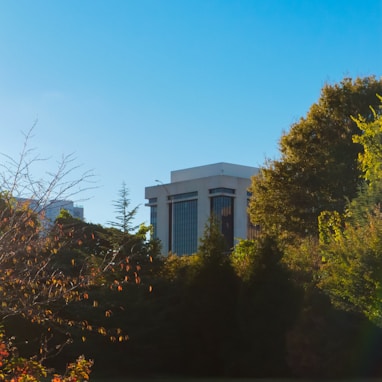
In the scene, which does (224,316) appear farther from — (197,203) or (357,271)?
(197,203)

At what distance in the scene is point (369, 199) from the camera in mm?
30891

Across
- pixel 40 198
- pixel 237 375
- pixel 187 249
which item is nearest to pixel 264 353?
pixel 237 375

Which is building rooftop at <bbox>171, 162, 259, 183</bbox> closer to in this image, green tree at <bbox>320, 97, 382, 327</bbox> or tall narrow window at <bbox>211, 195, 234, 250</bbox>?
tall narrow window at <bbox>211, 195, 234, 250</bbox>

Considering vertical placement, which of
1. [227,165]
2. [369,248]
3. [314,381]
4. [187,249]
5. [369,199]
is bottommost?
[314,381]

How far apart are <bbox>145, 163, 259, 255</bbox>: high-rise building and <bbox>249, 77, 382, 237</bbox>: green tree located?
347 feet

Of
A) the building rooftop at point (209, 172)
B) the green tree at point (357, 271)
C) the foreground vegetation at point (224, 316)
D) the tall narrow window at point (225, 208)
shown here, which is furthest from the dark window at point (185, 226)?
the green tree at point (357, 271)

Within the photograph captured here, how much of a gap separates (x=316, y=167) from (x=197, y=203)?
376 feet

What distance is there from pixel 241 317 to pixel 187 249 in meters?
138

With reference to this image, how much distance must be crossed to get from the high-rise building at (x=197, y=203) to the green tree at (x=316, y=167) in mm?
105632

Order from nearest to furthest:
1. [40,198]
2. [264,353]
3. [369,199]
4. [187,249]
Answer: [40,198], [264,353], [369,199], [187,249]

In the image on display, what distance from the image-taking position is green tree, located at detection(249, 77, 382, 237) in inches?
1676

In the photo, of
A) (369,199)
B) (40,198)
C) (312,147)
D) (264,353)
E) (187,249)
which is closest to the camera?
(40,198)

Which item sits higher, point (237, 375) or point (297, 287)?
point (297, 287)

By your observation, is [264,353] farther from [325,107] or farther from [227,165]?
[227,165]
